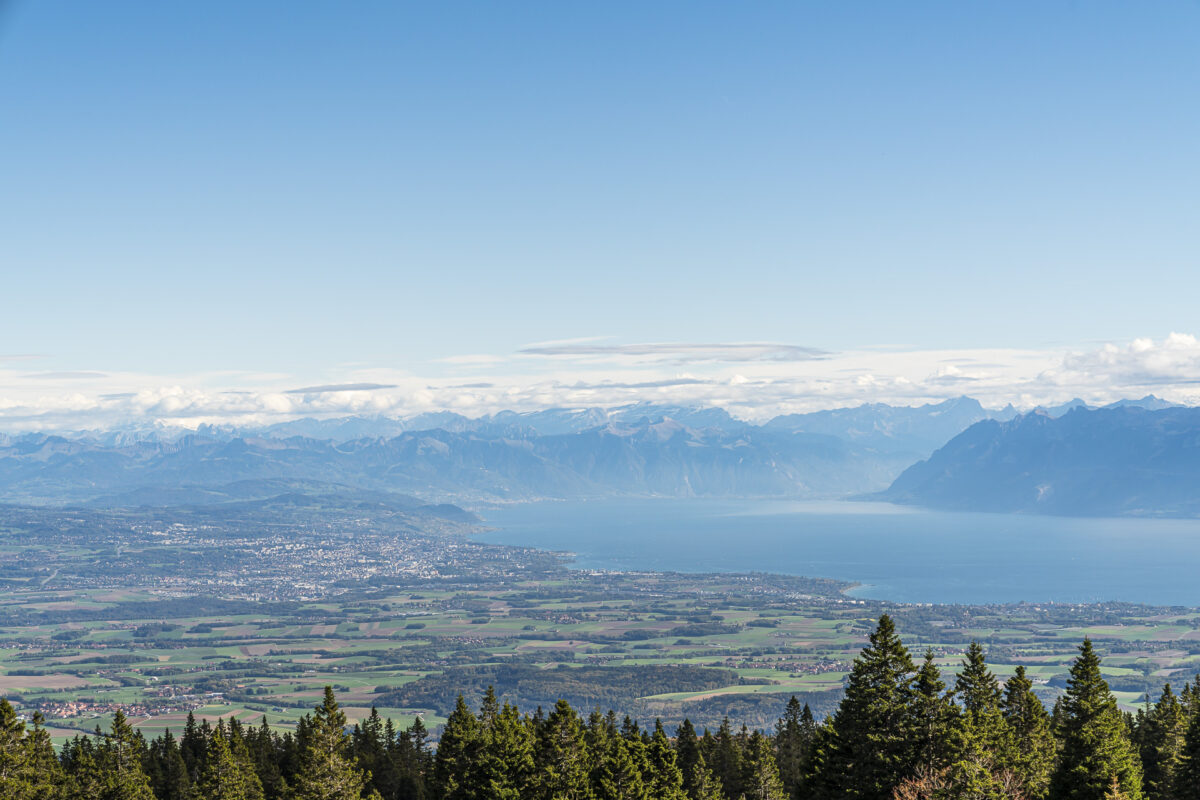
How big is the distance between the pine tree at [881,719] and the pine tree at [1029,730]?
9.38 meters

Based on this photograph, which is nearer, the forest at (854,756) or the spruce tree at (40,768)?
the forest at (854,756)

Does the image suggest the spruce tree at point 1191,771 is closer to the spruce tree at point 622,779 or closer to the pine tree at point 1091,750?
the pine tree at point 1091,750

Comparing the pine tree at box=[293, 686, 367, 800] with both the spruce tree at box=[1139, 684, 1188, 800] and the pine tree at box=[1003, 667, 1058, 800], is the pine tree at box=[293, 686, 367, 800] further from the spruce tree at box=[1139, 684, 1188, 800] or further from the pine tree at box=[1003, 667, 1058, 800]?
the spruce tree at box=[1139, 684, 1188, 800]

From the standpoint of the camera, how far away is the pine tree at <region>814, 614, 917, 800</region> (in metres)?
33.1

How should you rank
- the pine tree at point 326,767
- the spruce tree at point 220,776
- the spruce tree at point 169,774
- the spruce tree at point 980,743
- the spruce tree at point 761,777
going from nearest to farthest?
the spruce tree at point 980,743
the pine tree at point 326,767
the spruce tree at point 220,776
the spruce tree at point 761,777
the spruce tree at point 169,774

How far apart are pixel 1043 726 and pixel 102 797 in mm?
41076

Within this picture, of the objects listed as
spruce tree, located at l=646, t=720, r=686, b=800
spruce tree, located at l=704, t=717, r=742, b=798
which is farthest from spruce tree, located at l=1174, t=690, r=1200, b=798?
spruce tree, located at l=704, t=717, r=742, b=798

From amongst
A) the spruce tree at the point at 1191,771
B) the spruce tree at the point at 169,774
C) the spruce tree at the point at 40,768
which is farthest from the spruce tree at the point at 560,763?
the spruce tree at the point at 169,774

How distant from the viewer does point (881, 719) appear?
110 ft

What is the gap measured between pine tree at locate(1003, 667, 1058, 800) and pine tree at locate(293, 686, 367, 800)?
25663mm

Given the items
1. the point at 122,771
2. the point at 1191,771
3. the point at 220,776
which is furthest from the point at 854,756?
the point at 122,771

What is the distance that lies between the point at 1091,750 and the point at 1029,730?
714 cm

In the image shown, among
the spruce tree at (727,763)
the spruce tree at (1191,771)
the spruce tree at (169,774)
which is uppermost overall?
the spruce tree at (1191,771)

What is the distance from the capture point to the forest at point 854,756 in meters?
33.0
